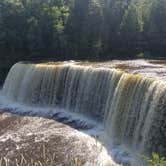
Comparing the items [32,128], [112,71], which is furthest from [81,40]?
[32,128]

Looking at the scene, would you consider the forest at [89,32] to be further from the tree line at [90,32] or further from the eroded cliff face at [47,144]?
the eroded cliff face at [47,144]

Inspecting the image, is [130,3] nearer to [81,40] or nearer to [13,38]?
[81,40]

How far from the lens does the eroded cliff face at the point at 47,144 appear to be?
11.2 meters

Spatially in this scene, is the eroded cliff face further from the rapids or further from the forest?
the forest

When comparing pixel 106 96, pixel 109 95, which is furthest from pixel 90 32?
pixel 109 95

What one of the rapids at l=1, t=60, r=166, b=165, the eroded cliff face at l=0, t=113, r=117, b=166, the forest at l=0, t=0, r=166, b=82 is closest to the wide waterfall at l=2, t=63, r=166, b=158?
the rapids at l=1, t=60, r=166, b=165

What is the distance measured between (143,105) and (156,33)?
47.3ft

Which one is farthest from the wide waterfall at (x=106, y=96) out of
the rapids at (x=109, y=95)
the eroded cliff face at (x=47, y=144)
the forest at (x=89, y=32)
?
the forest at (x=89, y=32)

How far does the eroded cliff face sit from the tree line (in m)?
10.9

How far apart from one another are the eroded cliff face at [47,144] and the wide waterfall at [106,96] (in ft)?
4.89

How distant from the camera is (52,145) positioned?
40.7 feet

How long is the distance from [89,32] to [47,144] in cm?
1502

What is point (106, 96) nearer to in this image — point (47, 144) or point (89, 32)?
point (47, 144)

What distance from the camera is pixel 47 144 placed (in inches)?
493
